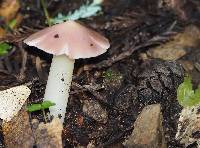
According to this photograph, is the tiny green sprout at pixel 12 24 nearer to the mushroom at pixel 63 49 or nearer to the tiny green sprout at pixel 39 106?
the mushroom at pixel 63 49

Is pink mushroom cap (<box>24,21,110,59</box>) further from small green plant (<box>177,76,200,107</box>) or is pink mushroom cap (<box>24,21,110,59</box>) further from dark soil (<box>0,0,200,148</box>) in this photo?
small green plant (<box>177,76,200,107</box>)

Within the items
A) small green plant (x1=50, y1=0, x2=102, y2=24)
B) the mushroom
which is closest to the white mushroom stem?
the mushroom

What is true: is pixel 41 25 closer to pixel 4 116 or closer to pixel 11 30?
pixel 11 30

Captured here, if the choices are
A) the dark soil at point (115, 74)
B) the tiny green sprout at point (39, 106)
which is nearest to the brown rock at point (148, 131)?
the dark soil at point (115, 74)

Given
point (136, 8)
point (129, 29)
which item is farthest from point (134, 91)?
point (136, 8)

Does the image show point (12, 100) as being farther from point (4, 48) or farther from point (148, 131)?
point (148, 131)

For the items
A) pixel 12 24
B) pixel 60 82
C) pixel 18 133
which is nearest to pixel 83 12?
pixel 12 24
